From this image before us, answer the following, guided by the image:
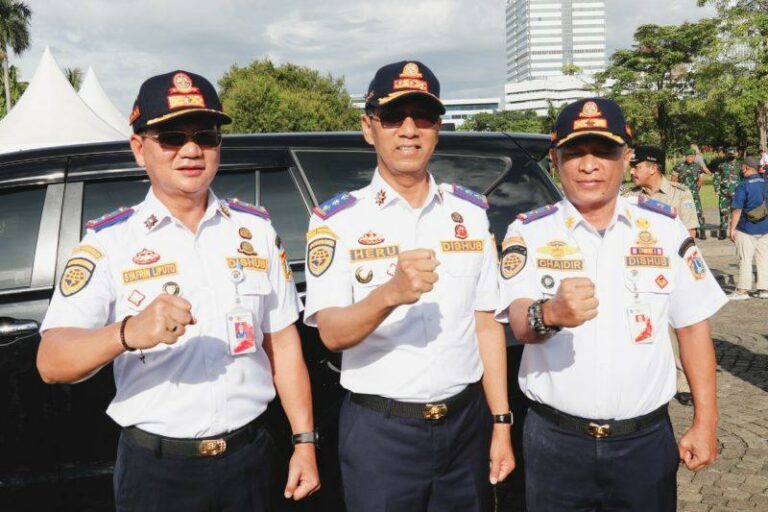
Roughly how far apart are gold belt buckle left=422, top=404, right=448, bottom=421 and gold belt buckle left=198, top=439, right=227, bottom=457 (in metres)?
0.63

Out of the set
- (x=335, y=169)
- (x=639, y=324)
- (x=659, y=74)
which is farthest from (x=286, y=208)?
(x=659, y=74)

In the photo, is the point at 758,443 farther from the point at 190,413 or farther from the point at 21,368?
the point at 21,368

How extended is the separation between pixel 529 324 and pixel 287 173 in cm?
141

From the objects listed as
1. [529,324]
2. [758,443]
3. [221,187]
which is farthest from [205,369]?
[758,443]

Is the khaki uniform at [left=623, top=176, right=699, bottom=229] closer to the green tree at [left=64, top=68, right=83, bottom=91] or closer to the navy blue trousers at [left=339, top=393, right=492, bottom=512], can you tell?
the navy blue trousers at [left=339, top=393, right=492, bottom=512]

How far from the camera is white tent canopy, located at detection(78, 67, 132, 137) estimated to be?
19.4m

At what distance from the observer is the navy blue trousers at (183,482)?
191cm

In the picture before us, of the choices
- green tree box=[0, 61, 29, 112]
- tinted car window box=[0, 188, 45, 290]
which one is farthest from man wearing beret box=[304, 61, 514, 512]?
green tree box=[0, 61, 29, 112]

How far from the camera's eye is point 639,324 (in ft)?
6.96

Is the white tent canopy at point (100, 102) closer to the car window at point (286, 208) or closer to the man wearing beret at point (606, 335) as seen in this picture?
the car window at point (286, 208)

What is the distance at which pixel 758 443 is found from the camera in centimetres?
425

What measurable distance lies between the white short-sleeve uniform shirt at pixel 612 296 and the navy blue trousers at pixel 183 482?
98 cm

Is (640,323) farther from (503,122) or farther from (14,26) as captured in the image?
(503,122)

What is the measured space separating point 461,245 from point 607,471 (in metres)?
0.85
